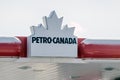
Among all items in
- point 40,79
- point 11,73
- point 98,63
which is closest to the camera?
point 98,63

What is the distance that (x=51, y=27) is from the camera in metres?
14.6

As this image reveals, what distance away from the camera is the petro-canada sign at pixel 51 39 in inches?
569

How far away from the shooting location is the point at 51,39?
14555 mm

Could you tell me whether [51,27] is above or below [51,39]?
above

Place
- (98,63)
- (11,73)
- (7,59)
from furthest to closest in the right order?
1. (11,73)
2. (98,63)
3. (7,59)

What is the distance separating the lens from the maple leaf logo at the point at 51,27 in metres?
14.5

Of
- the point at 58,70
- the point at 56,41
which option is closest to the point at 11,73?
the point at 58,70

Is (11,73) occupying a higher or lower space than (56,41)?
lower

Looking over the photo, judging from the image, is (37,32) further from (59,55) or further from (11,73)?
(11,73)

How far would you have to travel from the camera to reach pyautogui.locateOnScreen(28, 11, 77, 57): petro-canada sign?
14.5 m

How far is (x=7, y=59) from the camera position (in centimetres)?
1438

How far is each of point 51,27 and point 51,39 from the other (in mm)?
440

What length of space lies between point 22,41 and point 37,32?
65cm

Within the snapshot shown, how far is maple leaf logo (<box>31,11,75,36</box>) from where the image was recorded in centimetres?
1445
